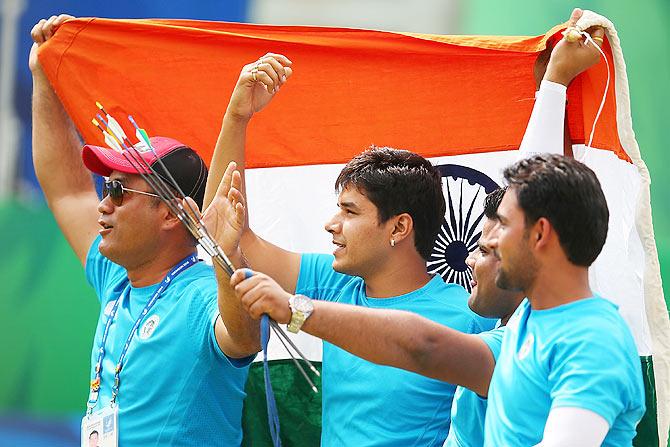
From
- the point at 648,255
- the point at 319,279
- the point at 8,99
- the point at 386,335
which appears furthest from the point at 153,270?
the point at 8,99

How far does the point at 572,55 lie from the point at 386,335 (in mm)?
1079

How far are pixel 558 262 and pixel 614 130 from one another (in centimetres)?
101

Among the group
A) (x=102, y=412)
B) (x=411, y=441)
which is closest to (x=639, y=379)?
(x=411, y=441)

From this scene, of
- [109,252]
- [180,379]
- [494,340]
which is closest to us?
Answer: [494,340]

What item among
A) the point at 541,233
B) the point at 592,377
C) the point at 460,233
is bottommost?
the point at 460,233

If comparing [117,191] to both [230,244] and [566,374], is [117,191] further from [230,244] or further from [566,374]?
[566,374]

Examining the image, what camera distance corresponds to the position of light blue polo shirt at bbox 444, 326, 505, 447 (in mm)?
2537

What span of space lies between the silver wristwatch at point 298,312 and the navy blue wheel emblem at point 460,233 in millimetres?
1037

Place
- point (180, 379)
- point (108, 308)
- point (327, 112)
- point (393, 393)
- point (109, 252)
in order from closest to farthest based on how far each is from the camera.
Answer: point (393, 393) < point (180, 379) < point (109, 252) < point (108, 308) < point (327, 112)

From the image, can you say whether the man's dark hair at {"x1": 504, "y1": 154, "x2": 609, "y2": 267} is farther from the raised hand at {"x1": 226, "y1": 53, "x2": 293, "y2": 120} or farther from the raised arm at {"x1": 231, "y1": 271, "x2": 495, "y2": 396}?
the raised hand at {"x1": 226, "y1": 53, "x2": 293, "y2": 120}

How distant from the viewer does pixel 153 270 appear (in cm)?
334

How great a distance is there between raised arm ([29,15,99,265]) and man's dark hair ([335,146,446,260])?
1040 mm

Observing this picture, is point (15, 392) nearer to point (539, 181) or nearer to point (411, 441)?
point (411, 441)

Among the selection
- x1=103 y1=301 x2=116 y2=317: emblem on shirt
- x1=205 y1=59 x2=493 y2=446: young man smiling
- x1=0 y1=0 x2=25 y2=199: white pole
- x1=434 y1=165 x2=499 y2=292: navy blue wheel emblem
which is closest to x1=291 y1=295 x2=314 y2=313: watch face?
x1=205 y1=59 x2=493 y2=446: young man smiling
